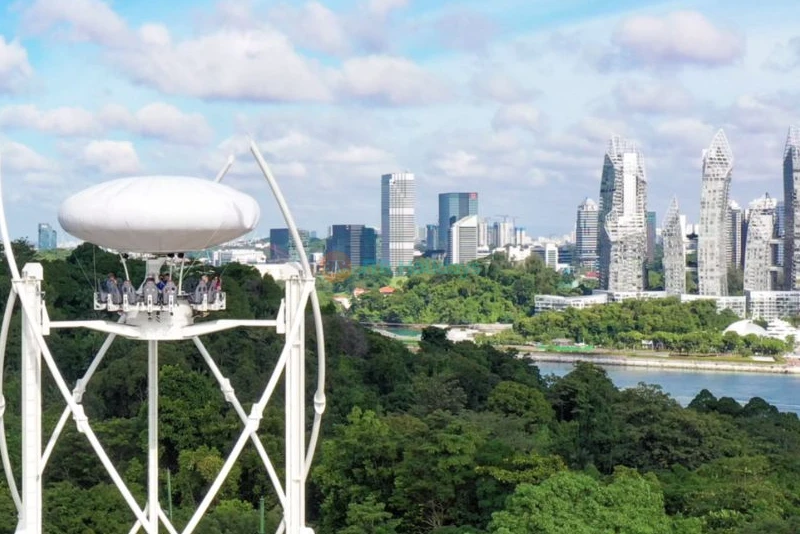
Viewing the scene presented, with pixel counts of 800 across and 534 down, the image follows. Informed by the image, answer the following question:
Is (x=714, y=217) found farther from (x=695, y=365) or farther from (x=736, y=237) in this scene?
(x=695, y=365)

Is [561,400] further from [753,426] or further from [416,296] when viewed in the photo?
[416,296]

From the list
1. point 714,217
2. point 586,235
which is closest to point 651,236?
point 586,235

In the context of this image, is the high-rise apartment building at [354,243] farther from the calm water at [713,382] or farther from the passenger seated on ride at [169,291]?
the passenger seated on ride at [169,291]

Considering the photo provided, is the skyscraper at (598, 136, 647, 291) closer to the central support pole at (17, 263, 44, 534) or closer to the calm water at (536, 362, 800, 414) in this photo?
the calm water at (536, 362, 800, 414)

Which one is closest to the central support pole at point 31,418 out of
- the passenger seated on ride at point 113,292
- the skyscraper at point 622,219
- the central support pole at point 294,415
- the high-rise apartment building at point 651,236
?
the passenger seated on ride at point 113,292

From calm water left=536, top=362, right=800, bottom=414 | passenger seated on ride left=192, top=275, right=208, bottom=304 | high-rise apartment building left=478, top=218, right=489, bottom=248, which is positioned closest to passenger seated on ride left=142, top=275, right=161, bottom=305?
passenger seated on ride left=192, top=275, right=208, bottom=304
